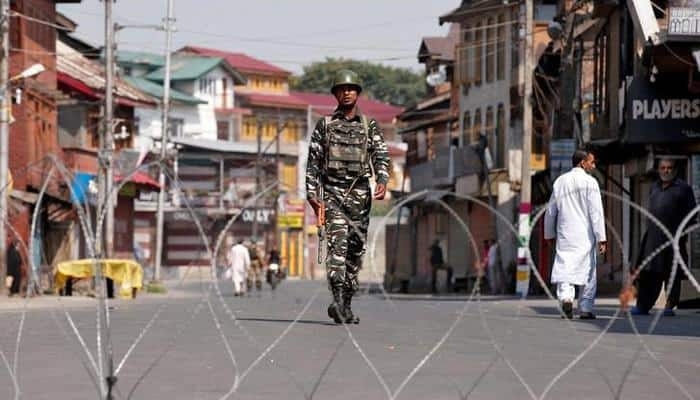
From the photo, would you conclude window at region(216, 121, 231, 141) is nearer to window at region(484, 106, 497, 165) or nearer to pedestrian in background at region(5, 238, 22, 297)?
window at region(484, 106, 497, 165)

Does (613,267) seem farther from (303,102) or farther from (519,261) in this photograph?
(303,102)

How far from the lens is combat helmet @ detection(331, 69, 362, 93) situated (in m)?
16.1

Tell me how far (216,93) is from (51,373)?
108m

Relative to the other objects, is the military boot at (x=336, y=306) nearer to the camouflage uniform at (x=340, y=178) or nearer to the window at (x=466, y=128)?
the camouflage uniform at (x=340, y=178)

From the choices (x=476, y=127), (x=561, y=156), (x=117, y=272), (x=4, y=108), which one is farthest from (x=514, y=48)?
(x=4, y=108)

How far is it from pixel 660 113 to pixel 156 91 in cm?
7766

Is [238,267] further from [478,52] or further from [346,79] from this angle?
[346,79]

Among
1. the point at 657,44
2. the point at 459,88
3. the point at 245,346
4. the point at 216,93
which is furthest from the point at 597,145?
the point at 216,93

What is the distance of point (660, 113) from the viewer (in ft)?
105

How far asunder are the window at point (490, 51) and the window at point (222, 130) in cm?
5502

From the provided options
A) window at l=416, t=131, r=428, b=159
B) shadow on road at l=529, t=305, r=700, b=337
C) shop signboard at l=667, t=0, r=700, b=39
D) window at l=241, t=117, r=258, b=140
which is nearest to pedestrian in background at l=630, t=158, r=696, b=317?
shadow on road at l=529, t=305, r=700, b=337

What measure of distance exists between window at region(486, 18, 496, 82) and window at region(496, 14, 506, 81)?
31cm

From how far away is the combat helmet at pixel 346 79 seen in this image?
1608 cm

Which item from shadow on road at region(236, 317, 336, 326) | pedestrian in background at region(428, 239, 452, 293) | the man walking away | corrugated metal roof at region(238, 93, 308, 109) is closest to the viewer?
shadow on road at region(236, 317, 336, 326)
